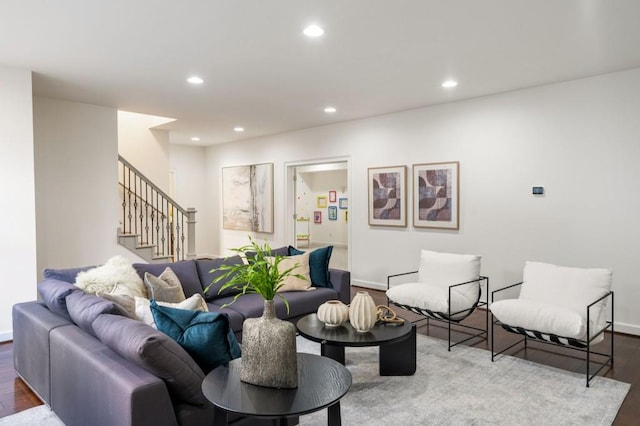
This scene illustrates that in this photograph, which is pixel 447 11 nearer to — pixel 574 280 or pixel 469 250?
pixel 574 280

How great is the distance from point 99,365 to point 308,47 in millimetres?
2830

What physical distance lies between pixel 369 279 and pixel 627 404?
3.96m

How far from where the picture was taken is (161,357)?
1.75m

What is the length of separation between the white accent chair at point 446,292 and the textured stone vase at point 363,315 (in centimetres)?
106

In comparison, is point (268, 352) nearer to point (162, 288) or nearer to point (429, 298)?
point (162, 288)

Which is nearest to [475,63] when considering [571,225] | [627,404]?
[571,225]

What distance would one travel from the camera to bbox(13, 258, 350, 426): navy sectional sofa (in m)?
1.73

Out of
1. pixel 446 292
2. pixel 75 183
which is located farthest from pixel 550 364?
pixel 75 183

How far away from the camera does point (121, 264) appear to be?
322cm

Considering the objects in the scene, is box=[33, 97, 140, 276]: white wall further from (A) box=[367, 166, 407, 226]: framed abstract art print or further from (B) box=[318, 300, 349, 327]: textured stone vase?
(B) box=[318, 300, 349, 327]: textured stone vase

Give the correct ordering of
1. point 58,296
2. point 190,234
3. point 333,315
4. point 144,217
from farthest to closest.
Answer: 1. point 144,217
2. point 190,234
3. point 333,315
4. point 58,296

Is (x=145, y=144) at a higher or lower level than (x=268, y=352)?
higher

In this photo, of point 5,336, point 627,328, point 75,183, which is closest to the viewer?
point 5,336

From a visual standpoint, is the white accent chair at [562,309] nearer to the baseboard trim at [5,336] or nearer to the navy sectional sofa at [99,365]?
the navy sectional sofa at [99,365]
